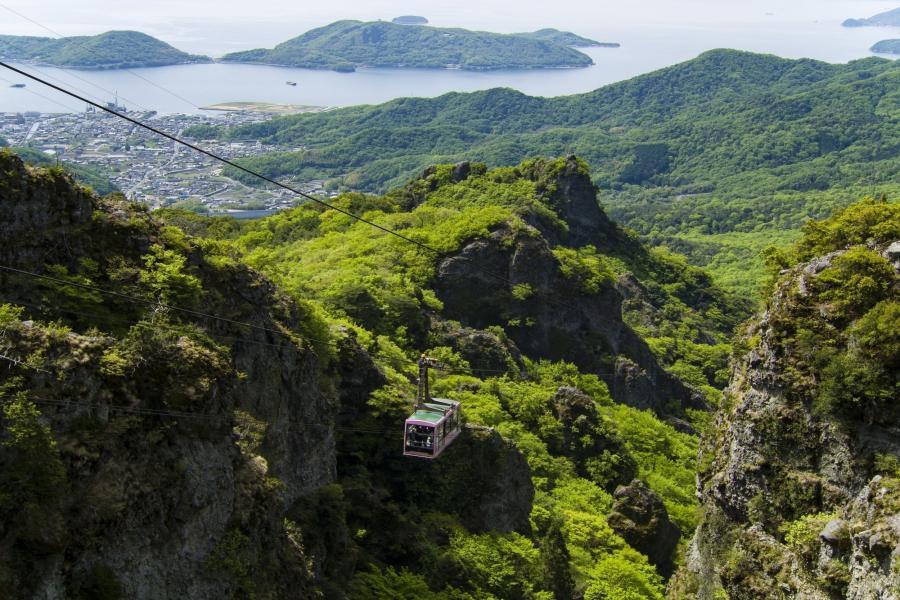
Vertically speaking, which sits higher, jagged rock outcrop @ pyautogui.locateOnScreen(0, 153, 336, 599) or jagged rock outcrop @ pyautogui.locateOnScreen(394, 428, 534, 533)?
jagged rock outcrop @ pyautogui.locateOnScreen(0, 153, 336, 599)

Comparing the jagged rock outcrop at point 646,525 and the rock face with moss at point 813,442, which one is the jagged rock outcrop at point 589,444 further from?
the rock face with moss at point 813,442

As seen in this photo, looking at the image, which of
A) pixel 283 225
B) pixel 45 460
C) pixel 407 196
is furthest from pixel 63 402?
pixel 407 196

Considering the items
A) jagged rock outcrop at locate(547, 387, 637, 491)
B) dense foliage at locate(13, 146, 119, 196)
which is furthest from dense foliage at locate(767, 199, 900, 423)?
dense foliage at locate(13, 146, 119, 196)

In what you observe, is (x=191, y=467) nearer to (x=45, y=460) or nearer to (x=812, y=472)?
(x=45, y=460)

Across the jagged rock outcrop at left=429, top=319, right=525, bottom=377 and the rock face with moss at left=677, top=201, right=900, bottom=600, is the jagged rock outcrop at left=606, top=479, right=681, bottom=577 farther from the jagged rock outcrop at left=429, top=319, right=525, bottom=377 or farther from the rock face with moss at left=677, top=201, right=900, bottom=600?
the jagged rock outcrop at left=429, top=319, right=525, bottom=377

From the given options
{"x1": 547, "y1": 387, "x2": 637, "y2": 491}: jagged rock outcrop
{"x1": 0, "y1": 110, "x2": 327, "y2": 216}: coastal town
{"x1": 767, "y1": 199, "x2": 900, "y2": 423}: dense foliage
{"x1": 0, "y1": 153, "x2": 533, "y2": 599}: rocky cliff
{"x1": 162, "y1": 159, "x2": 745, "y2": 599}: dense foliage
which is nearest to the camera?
{"x1": 0, "y1": 153, "x2": 533, "y2": 599}: rocky cliff

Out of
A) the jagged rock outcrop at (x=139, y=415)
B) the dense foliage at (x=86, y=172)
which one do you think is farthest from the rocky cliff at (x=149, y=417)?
the dense foliage at (x=86, y=172)

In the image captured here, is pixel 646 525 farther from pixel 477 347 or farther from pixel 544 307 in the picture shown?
pixel 544 307
